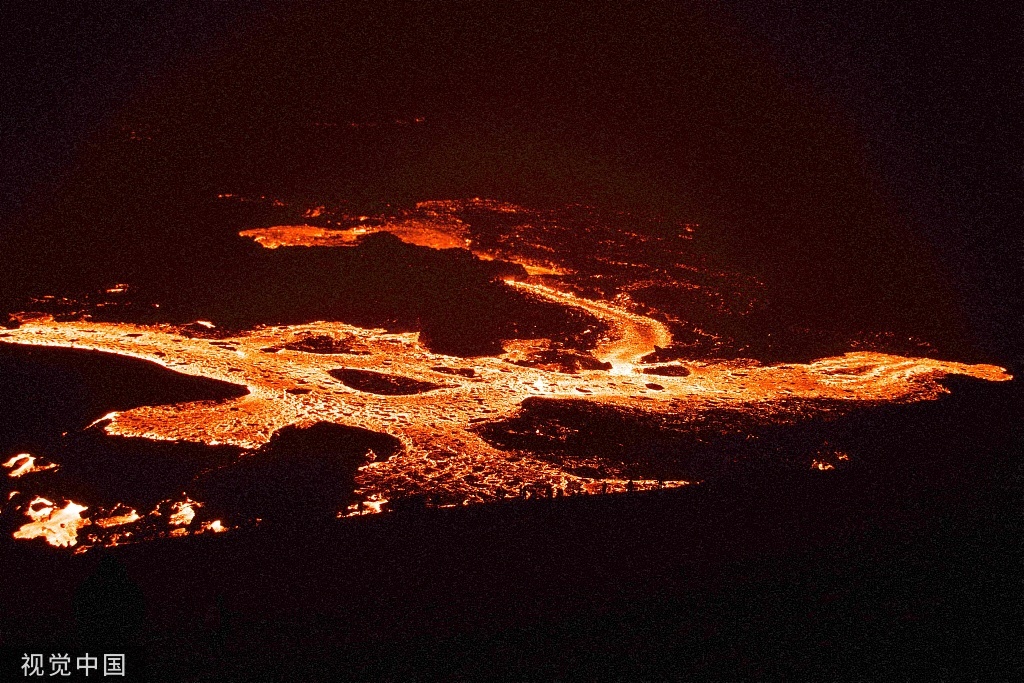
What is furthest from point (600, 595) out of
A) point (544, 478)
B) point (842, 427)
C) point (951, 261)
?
point (951, 261)

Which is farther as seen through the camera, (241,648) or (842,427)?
(842,427)

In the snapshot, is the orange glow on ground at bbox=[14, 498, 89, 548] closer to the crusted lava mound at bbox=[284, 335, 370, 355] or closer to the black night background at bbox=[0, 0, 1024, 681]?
the black night background at bbox=[0, 0, 1024, 681]

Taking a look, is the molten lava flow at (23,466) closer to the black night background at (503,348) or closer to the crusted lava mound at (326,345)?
the black night background at (503,348)

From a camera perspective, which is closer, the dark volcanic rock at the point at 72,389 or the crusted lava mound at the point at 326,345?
the dark volcanic rock at the point at 72,389

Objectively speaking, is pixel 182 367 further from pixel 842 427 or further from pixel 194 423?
pixel 842 427

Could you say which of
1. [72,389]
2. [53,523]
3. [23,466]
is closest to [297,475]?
[53,523]

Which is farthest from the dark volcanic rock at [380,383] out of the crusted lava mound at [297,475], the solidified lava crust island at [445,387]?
the crusted lava mound at [297,475]

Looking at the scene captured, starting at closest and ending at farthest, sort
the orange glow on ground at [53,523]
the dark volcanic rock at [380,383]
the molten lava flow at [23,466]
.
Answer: the orange glow on ground at [53,523], the molten lava flow at [23,466], the dark volcanic rock at [380,383]

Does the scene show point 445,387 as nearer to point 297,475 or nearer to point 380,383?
point 380,383

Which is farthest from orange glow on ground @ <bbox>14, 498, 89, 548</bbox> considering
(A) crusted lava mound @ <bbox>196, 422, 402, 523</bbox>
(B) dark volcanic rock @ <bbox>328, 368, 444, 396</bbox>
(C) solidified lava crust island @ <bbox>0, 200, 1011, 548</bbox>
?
(B) dark volcanic rock @ <bbox>328, 368, 444, 396</bbox>
